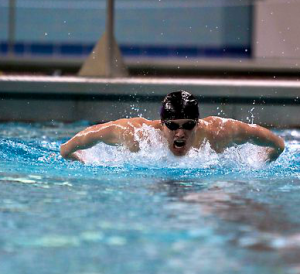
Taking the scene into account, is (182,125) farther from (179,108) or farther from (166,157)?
(166,157)

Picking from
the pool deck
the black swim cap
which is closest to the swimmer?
the black swim cap

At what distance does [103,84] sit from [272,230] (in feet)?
14.8

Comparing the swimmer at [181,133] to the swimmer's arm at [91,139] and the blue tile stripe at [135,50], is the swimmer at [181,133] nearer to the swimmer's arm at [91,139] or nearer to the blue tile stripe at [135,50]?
the swimmer's arm at [91,139]

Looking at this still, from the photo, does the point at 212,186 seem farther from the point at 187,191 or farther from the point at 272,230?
the point at 272,230

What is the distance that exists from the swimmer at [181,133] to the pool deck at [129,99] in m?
2.29

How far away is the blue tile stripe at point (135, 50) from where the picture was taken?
1123cm

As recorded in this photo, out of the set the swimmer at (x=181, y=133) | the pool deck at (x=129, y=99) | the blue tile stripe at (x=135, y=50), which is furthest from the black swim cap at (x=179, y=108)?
the blue tile stripe at (x=135, y=50)

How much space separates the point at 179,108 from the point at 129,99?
2781 mm

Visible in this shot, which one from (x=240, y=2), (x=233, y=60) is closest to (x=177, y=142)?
(x=233, y=60)

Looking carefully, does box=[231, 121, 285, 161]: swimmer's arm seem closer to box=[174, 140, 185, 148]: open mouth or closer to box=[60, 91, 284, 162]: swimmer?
box=[60, 91, 284, 162]: swimmer

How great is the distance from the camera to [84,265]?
2.23 metres

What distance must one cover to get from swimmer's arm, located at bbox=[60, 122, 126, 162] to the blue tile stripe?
676cm

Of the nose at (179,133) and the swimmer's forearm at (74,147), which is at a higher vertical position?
the nose at (179,133)

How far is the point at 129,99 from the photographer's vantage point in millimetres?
7070
